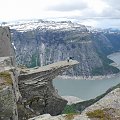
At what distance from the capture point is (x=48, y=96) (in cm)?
2791

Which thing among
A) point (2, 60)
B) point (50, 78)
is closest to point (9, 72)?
point (2, 60)

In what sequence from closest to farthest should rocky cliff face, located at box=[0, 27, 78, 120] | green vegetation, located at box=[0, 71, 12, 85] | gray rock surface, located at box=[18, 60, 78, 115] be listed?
green vegetation, located at box=[0, 71, 12, 85] < rocky cliff face, located at box=[0, 27, 78, 120] < gray rock surface, located at box=[18, 60, 78, 115]

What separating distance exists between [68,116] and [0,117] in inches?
147

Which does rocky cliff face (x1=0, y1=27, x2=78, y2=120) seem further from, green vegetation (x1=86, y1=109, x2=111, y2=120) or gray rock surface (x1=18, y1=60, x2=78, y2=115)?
green vegetation (x1=86, y1=109, x2=111, y2=120)

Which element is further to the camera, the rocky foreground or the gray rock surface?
the gray rock surface

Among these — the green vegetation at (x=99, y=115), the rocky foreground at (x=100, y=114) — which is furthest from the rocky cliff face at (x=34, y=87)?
the green vegetation at (x=99, y=115)

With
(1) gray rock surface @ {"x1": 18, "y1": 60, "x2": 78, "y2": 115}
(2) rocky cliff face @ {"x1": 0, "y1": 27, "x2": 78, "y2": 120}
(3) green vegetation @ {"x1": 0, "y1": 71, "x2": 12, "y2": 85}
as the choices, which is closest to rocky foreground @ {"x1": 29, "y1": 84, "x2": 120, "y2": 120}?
(3) green vegetation @ {"x1": 0, "y1": 71, "x2": 12, "y2": 85}

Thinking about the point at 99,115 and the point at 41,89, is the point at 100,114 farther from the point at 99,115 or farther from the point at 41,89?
the point at 41,89

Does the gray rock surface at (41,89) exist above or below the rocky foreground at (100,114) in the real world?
below

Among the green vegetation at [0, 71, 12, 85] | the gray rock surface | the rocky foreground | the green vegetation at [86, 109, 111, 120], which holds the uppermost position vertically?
the green vegetation at [0, 71, 12, 85]

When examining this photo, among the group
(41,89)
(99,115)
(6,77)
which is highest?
(6,77)

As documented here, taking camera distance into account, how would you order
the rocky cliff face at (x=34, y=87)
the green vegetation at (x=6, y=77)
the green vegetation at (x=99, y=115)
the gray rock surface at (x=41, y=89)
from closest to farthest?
the green vegetation at (x=99, y=115)
the green vegetation at (x=6, y=77)
the rocky cliff face at (x=34, y=87)
the gray rock surface at (x=41, y=89)

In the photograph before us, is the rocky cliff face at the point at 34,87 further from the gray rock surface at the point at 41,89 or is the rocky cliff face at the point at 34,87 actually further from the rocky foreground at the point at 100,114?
the rocky foreground at the point at 100,114

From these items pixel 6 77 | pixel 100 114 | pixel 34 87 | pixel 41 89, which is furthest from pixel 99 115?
pixel 41 89
